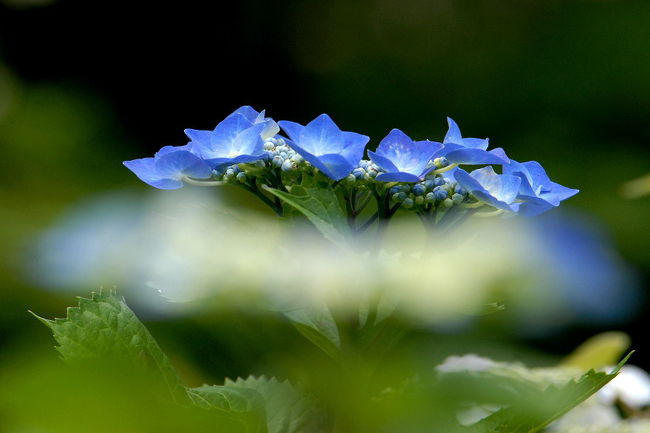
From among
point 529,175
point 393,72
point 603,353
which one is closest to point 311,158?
point 529,175

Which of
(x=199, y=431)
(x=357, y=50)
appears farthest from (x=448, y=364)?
(x=357, y=50)

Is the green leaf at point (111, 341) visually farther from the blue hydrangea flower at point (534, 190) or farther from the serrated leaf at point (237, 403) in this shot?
the blue hydrangea flower at point (534, 190)

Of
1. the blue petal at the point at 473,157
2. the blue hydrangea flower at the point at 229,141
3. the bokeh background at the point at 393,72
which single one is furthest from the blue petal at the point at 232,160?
the bokeh background at the point at 393,72

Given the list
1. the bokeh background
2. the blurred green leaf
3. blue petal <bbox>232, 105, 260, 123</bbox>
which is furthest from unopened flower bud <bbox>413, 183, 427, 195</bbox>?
the bokeh background

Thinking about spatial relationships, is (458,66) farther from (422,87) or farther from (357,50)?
(357,50)

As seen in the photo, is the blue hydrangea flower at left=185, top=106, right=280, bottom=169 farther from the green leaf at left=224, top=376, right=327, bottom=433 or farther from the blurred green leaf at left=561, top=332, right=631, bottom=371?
the blurred green leaf at left=561, top=332, right=631, bottom=371

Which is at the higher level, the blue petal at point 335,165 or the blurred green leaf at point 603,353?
the blurred green leaf at point 603,353
